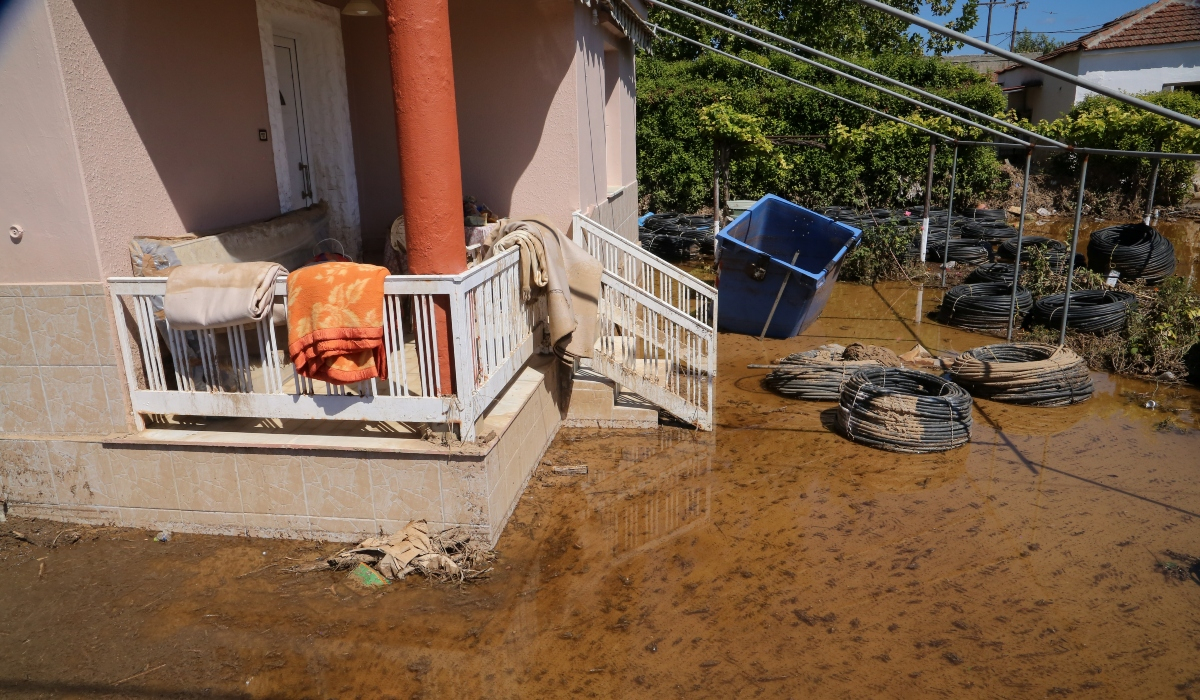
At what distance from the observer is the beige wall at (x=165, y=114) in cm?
471

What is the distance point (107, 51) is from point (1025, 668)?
20.2ft

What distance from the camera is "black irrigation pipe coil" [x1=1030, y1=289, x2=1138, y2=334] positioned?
374 inches

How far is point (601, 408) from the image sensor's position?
7.29 metres

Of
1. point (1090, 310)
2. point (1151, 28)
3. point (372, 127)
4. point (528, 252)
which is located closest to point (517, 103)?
point (372, 127)

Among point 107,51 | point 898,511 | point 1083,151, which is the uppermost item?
point 107,51

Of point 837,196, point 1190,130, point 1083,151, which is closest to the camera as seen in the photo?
point 1083,151

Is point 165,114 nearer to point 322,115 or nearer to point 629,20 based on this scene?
point 322,115

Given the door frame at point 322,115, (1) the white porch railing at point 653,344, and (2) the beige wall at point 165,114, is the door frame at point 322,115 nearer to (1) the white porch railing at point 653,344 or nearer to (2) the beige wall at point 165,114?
(2) the beige wall at point 165,114

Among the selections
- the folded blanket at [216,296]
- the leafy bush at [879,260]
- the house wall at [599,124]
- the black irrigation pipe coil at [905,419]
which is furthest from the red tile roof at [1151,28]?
the folded blanket at [216,296]

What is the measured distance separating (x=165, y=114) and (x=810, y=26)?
24233mm

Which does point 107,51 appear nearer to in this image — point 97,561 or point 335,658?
point 97,561

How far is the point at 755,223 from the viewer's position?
39.7 feet

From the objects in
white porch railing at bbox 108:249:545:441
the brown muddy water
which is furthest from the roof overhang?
the brown muddy water

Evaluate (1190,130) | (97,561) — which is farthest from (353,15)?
(1190,130)
